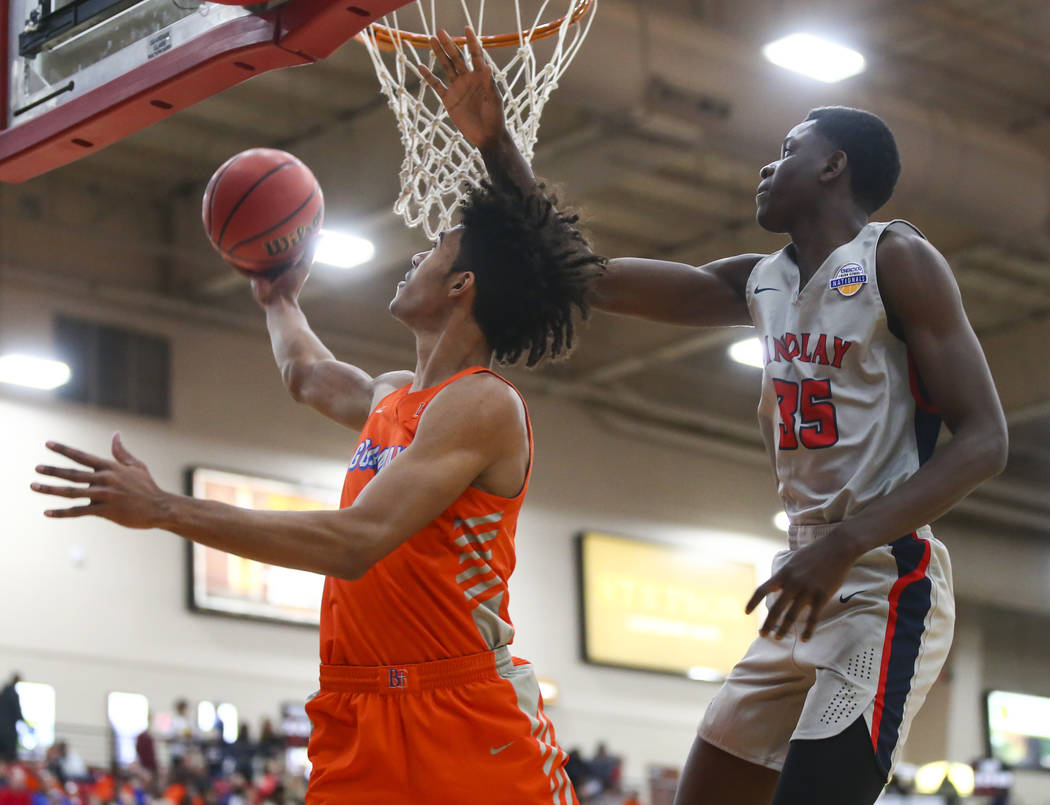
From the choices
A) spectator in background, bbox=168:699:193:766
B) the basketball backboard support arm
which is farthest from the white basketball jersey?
spectator in background, bbox=168:699:193:766

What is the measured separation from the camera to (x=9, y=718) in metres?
11.2

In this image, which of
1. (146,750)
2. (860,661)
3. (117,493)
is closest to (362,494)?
(117,493)

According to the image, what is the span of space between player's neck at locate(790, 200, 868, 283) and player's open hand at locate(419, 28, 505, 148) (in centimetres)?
Answer: 77

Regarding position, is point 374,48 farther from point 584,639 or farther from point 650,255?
point 584,639

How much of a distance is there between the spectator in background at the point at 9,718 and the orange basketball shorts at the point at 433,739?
27.2ft

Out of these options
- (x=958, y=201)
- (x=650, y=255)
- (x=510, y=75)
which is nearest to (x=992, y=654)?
(x=650, y=255)

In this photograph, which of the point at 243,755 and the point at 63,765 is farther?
the point at 243,755

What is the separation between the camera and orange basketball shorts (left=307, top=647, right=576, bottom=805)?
9.89ft

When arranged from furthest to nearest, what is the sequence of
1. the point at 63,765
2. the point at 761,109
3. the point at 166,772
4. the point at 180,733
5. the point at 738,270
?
the point at 180,733 < the point at 166,772 < the point at 761,109 < the point at 63,765 < the point at 738,270

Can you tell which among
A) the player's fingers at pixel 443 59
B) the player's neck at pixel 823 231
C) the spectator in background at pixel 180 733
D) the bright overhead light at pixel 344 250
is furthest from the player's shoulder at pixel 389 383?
the bright overhead light at pixel 344 250

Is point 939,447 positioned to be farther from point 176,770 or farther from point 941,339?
point 176,770

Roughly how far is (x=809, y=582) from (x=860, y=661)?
239 millimetres

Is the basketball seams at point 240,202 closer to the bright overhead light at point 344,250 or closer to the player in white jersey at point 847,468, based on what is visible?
the player in white jersey at point 847,468

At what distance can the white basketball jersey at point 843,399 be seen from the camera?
3.10m
